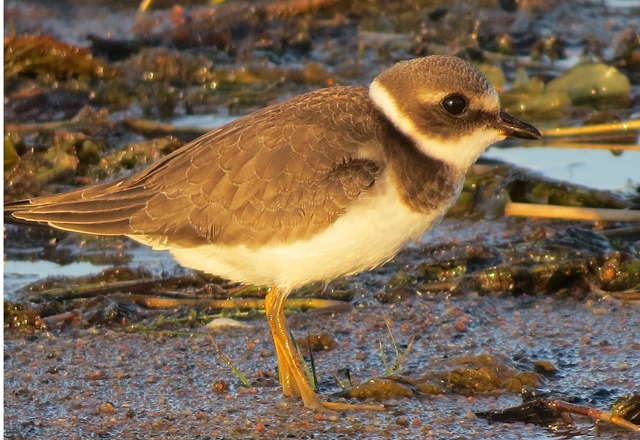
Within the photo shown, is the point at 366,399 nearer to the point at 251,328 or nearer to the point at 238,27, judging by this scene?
the point at 251,328

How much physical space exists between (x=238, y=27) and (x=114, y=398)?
6658 mm

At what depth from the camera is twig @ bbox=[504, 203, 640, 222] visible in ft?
23.1

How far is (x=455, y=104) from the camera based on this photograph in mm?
5355

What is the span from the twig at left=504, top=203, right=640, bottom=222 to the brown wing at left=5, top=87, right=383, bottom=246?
2.11 m

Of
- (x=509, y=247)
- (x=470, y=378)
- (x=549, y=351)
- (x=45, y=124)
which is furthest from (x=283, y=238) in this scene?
(x=45, y=124)

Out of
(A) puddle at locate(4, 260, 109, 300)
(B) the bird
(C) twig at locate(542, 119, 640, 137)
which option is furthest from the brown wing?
(C) twig at locate(542, 119, 640, 137)

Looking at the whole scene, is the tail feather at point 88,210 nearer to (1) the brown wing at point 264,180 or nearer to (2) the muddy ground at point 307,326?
(1) the brown wing at point 264,180

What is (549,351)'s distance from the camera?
570cm

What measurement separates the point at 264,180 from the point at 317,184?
253mm

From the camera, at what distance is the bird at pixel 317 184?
5102mm

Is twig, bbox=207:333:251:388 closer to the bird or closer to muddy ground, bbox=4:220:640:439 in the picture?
muddy ground, bbox=4:220:640:439

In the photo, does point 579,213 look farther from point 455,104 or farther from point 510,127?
point 455,104

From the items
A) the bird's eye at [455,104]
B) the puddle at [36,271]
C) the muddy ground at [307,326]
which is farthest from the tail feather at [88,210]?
the bird's eye at [455,104]

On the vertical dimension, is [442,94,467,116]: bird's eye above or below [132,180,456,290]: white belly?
above
